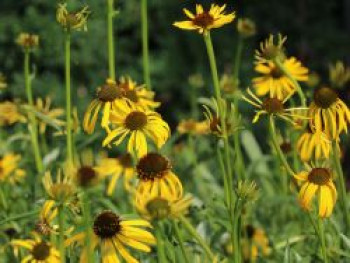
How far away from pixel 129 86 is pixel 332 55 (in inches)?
142

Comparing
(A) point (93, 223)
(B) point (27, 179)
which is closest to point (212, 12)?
(A) point (93, 223)

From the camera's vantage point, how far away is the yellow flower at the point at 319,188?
1697 millimetres

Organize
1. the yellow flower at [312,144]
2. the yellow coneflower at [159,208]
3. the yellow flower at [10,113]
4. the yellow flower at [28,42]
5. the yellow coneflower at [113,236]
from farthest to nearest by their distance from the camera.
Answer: the yellow flower at [10,113] < the yellow flower at [28,42] < the yellow flower at [312,144] < the yellow coneflower at [113,236] < the yellow coneflower at [159,208]

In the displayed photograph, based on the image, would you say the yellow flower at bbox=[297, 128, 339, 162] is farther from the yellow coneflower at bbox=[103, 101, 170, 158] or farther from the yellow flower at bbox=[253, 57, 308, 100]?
the yellow coneflower at bbox=[103, 101, 170, 158]

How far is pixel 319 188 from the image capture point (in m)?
1.72

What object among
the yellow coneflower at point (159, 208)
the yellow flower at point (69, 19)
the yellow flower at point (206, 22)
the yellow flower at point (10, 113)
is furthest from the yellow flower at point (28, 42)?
the yellow coneflower at point (159, 208)

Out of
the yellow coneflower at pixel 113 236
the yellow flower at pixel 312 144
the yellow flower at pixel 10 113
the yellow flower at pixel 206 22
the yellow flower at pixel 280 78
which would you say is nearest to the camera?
the yellow coneflower at pixel 113 236

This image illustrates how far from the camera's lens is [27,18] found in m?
4.68

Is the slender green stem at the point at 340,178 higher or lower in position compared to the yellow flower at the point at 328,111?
lower

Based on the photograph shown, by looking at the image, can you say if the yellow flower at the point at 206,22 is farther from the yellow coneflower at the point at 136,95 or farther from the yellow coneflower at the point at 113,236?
the yellow coneflower at the point at 113,236

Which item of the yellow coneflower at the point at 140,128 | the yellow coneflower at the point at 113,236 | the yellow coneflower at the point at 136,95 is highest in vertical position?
the yellow coneflower at the point at 136,95

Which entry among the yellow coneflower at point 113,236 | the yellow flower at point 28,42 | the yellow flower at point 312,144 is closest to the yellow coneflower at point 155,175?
the yellow coneflower at point 113,236

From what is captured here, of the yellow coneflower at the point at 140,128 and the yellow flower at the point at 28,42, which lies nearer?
the yellow coneflower at the point at 140,128

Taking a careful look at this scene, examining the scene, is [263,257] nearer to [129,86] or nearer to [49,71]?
[129,86]
